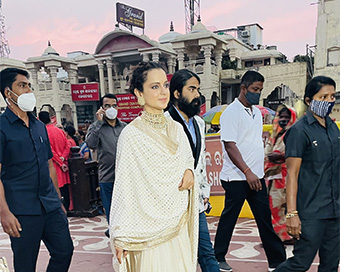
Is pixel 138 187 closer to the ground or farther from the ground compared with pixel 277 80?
closer to the ground

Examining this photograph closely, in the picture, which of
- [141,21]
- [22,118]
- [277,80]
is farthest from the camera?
[141,21]

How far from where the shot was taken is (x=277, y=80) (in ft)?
57.7

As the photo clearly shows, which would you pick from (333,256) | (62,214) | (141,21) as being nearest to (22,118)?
(62,214)

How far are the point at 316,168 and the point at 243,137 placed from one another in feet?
2.97

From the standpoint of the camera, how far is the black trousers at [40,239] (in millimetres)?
2172

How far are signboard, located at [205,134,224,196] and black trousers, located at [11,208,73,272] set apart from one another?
3149 mm

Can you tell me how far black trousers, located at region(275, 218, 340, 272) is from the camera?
6.89 feet

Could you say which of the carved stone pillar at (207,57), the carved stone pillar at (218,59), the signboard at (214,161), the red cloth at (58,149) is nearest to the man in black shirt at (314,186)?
the signboard at (214,161)

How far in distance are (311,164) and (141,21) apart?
25.4 meters

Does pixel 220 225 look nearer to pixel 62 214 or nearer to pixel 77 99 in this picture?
pixel 62 214

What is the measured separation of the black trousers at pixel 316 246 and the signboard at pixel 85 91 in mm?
21073

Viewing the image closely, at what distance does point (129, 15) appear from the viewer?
24.2 meters

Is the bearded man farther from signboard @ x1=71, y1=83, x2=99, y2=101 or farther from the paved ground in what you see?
signboard @ x1=71, y1=83, x2=99, y2=101

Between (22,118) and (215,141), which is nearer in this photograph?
(22,118)
